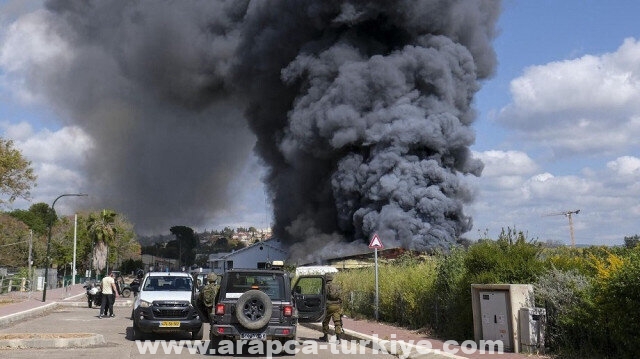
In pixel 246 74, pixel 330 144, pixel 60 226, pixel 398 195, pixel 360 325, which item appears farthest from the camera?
pixel 60 226

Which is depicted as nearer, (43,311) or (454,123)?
(43,311)

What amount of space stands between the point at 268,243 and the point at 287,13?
3019 centimetres

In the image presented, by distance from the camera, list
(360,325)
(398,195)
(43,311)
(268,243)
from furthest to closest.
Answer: (268,243) → (398,195) → (43,311) → (360,325)

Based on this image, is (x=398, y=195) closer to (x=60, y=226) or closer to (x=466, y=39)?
(x=466, y=39)

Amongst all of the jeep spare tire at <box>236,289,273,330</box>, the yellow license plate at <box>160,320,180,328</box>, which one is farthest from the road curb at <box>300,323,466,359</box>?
the yellow license plate at <box>160,320,180,328</box>

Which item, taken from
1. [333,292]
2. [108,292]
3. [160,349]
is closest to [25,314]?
[108,292]

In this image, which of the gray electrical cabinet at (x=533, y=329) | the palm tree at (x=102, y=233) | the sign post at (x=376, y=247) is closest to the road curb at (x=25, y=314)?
the sign post at (x=376, y=247)

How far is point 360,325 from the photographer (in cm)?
1712

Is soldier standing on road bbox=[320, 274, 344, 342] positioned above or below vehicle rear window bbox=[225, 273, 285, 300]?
below

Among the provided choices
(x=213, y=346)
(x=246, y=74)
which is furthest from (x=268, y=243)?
(x=213, y=346)

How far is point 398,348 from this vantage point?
38.4ft

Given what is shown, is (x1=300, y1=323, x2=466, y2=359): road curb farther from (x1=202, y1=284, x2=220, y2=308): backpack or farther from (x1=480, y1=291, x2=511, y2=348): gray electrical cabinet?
(x1=202, y1=284, x2=220, y2=308): backpack

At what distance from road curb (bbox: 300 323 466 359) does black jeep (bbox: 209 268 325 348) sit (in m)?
2.03

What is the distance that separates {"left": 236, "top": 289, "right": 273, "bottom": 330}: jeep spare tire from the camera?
1031 centimetres
